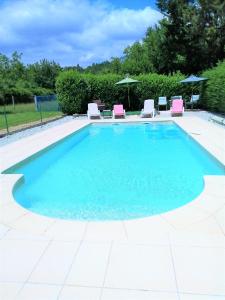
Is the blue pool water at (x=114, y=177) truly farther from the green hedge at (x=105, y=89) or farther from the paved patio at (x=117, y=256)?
the green hedge at (x=105, y=89)

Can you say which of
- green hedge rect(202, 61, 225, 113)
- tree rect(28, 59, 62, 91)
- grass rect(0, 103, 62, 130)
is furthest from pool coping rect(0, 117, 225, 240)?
tree rect(28, 59, 62, 91)

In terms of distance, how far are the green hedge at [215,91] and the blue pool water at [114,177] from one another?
501 centimetres

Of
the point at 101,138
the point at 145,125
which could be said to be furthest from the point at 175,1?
the point at 101,138

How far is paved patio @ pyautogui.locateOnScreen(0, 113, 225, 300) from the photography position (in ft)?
9.13

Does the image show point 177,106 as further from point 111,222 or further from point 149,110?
point 111,222

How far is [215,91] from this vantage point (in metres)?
16.8

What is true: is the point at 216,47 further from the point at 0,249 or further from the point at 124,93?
the point at 0,249

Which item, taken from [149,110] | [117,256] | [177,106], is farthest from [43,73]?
[117,256]

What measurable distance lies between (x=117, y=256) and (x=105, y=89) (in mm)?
18670

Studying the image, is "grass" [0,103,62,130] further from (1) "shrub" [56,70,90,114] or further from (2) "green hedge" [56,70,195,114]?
(2) "green hedge" [56,70,195,114]

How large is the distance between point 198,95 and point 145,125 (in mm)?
6847

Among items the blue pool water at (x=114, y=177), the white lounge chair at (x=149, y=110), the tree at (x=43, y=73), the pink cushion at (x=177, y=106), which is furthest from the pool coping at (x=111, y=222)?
the tree at (x=43, y=73)

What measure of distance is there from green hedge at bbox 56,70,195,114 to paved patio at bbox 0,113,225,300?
637 inches

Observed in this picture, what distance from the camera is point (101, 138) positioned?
1316 centimetres
